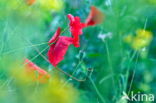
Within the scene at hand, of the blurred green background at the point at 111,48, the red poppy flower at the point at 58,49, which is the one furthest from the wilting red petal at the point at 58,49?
the blurred green background at the point at 111,48

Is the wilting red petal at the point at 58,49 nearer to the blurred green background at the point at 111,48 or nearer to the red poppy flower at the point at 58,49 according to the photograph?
the red poppy flower at the point at 58,49

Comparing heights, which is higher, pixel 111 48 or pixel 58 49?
pixel 58 49

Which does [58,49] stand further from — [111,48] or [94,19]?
[111,48]

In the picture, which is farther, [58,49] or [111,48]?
[111,48]

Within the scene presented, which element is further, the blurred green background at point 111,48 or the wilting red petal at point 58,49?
the blurred green background at point 111,48

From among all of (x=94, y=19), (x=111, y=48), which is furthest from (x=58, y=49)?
(x=111, y=48)

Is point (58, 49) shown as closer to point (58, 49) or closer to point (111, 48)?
point (58, 49)

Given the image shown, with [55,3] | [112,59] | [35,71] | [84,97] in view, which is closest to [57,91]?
[35,71]

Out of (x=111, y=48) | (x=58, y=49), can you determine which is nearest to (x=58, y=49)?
(x=58, y=49)

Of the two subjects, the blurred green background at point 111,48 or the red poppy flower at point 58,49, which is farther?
the blurred green background at point 111,48

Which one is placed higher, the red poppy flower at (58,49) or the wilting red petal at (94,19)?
the wilting red petal at (94,19)

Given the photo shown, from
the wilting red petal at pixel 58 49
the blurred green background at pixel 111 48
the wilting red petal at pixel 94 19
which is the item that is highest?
the wilting red petal at pixel 94 19
